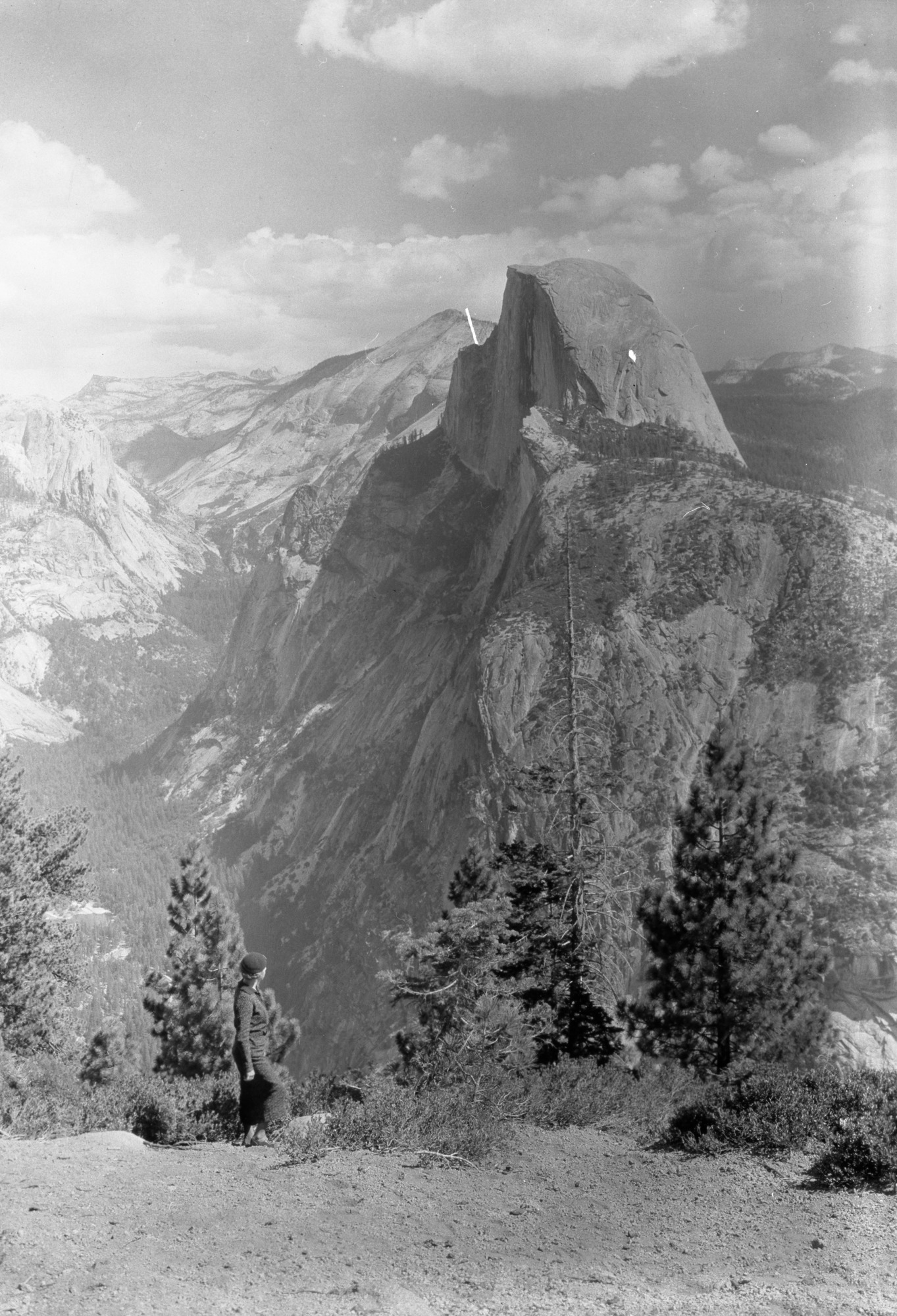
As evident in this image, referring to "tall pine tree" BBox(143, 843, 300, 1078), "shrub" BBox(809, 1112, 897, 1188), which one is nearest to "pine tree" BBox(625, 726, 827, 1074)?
"shrub" BBox(809, 1112, 897, 1188)

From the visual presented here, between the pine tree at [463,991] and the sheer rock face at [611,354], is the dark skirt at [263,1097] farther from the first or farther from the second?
the sheer rock face at [611,354]

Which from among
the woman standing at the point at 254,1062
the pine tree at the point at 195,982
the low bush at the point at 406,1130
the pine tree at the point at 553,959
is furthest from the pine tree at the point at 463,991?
the pine tree at the point at 195,982

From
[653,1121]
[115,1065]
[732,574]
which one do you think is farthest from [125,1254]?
[732,574]

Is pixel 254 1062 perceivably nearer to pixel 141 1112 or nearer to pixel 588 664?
pixel 141 1112

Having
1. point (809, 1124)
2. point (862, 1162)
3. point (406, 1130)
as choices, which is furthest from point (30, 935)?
point (862, 1162)

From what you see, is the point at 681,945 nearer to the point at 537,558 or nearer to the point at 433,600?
the point at 537,558
